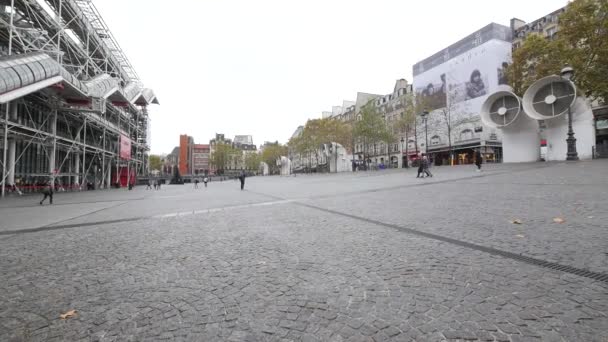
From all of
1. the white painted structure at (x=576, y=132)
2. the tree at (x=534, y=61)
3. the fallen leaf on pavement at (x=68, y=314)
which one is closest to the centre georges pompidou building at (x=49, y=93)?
the fallen leaf on pavement at (x=68, y=314)

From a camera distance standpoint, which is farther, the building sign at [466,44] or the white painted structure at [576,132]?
the building sign at [466,44]

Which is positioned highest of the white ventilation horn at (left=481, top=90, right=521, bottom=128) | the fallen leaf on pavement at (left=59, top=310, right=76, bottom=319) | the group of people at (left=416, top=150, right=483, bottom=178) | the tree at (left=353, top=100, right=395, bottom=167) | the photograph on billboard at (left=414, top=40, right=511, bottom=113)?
the photograph on billboard at (left=414, top=40, right=511, bottom=113)

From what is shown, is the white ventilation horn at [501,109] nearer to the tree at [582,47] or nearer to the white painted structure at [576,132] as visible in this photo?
the white painted structure at [576,132]

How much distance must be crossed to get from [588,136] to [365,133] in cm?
2767

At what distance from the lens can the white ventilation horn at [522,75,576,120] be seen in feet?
63.2

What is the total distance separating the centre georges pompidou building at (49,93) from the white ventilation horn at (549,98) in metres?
33.3

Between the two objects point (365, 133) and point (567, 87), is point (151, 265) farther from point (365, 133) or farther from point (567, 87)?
point (365, 133)

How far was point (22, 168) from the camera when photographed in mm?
20766

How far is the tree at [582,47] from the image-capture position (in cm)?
1967

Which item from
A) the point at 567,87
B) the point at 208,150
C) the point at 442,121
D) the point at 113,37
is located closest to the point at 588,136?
the point at 567,87

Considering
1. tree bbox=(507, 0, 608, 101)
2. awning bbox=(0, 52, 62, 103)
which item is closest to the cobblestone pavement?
awning bbox=(0, 52, 62, 103)

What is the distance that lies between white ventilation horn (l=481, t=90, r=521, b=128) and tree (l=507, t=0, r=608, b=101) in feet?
12.1

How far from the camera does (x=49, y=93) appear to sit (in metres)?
19.7

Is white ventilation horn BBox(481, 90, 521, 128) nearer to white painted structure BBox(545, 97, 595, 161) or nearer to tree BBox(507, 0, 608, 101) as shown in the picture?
white painted structure BBox(545, 97, 595, 161)
